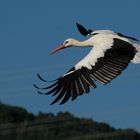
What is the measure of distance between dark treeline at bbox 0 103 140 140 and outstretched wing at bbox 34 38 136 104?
5858 millimetres

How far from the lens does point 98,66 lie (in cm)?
1908

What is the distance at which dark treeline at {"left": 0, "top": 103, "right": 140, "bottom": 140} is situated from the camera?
27.9 meters

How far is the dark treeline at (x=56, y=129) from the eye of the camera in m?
27.9

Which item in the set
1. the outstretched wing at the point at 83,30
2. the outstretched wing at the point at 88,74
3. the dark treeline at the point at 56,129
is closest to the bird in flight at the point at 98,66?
the outstretched wing at the point at 88,74

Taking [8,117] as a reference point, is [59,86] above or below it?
below

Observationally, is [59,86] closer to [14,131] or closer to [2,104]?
[14,131]

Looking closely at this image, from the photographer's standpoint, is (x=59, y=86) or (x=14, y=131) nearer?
(x=59, y=86)

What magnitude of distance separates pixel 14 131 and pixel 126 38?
19.0ft

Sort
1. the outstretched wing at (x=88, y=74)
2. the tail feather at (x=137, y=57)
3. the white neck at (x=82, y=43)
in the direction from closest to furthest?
the outstretched wing at (x=88, y=74) < the tail feather at (x=137, y=57) < the white neck at (x=82, y=43)

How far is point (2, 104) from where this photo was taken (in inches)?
1452

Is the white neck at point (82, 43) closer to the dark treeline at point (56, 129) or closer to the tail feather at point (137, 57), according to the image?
the tail feather at point (137, 57)

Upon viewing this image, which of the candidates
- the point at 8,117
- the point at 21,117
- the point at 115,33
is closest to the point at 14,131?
the point at 115,33

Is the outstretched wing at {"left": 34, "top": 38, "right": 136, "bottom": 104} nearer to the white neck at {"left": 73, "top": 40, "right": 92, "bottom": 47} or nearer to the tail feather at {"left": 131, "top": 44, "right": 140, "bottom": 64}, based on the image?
the tail feather at {"left": 131, "top": 44, "right": 140, "bottom": 64}

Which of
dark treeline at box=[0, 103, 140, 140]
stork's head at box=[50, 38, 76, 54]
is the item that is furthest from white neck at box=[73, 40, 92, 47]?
dark treeline at box=[0, 103, 140, 140]
